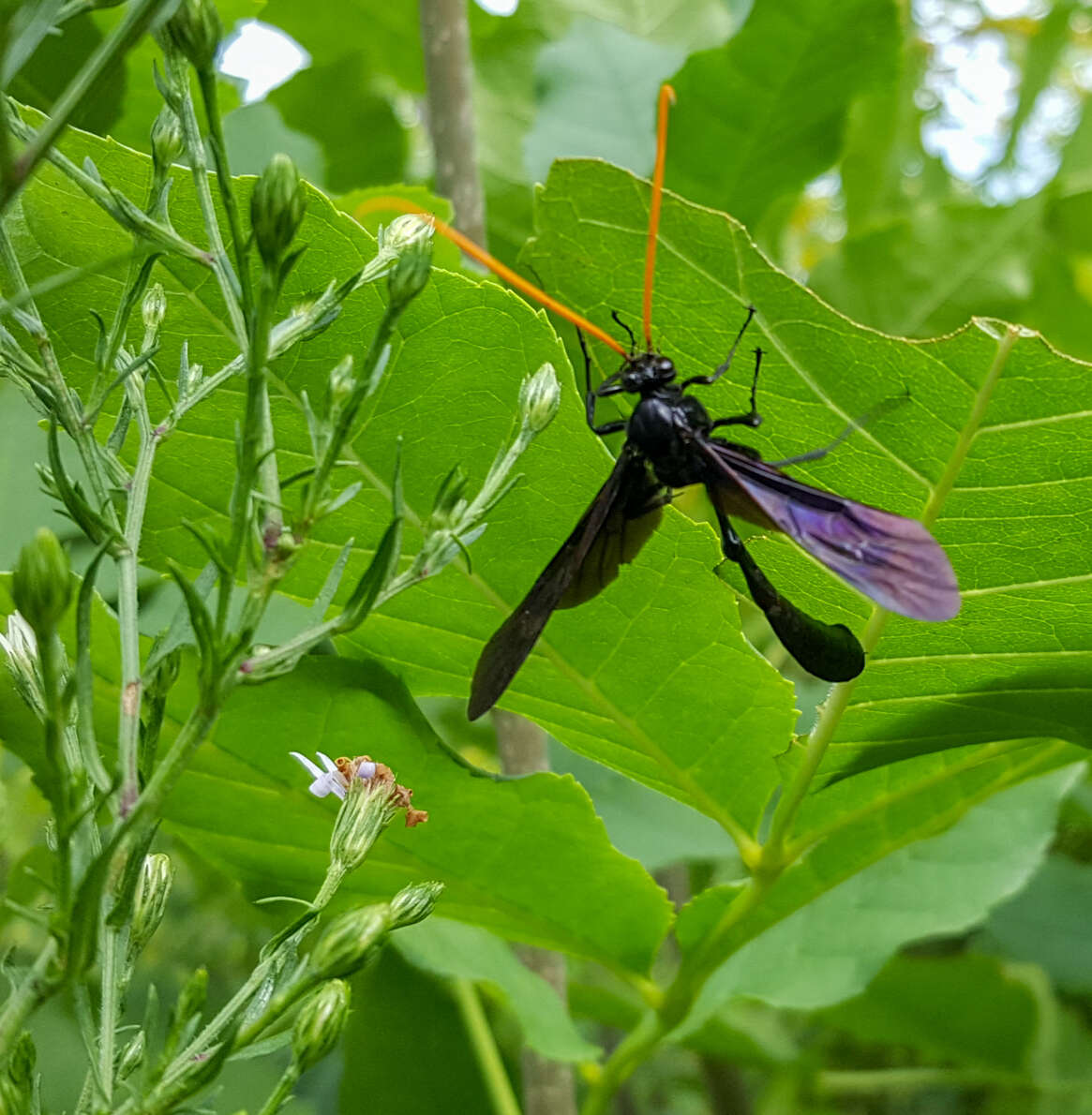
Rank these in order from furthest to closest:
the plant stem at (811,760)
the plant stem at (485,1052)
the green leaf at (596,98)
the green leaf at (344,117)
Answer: the green leaf at (344,117) → the green leaf at (596,98) → the plant stem at (485,1052) → the plant stem at (811,760)

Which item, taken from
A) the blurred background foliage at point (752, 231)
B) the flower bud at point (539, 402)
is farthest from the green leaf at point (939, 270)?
the flower bud at point (539, 402)

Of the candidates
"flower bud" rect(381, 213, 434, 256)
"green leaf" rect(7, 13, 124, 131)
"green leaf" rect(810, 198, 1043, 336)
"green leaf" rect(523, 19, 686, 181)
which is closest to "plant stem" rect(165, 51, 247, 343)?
"flower bud" rect(381, 213, 434, 256)

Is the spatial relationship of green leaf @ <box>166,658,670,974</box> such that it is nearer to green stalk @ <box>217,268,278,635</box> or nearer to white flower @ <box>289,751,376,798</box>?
white flower @ <box>289,751,376,798</box>

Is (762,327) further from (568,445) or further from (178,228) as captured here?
(178,228)

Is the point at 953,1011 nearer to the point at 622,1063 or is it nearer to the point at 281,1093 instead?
the point at 622,1063

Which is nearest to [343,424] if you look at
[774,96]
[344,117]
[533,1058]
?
[533,1058]

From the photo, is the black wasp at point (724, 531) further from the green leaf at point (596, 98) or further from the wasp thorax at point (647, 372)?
the green leaf at point (596, 98)
